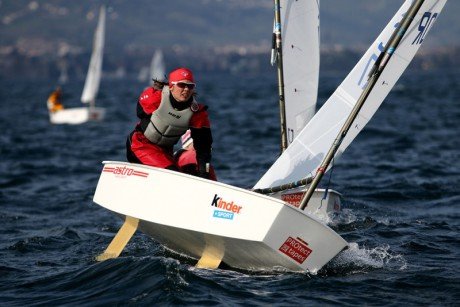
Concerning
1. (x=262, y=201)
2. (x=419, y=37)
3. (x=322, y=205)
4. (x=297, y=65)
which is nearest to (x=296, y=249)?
(x=262, y=201)

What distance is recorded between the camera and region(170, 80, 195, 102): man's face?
8.10 metres

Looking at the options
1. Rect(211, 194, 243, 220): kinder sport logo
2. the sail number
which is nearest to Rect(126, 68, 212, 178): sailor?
Rect(211, 194, 243, 220): kinder sport logo

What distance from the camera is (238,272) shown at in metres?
8.04

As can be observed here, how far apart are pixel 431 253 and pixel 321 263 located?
1851mm

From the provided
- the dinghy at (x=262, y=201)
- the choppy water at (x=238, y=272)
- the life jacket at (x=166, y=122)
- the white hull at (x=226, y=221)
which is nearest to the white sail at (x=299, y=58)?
the choppy water at (x=238, y=272)

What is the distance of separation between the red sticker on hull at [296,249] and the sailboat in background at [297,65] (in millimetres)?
2724

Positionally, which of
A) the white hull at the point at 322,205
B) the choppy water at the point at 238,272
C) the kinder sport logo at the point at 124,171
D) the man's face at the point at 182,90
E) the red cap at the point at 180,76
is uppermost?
the red cap at the point at 180,76

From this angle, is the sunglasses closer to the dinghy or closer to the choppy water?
the dinghy

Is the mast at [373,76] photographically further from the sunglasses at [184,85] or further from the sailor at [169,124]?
the sunglasses at [184,85]

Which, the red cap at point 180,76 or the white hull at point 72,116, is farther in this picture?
the white hull at point 72,116

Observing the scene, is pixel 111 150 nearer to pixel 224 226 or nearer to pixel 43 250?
pixel 43 250

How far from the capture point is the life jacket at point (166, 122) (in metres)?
8.27

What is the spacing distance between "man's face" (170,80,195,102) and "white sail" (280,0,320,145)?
8.23 ft

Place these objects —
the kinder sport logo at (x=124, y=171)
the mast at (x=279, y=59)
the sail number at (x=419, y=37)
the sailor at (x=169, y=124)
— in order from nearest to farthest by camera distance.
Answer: the kinder sport logo at (x=124, y=171) → the sailor at (x=169, y=124) → the sail number at (x=419, y=37) → the mast at (x=279, y=59)
